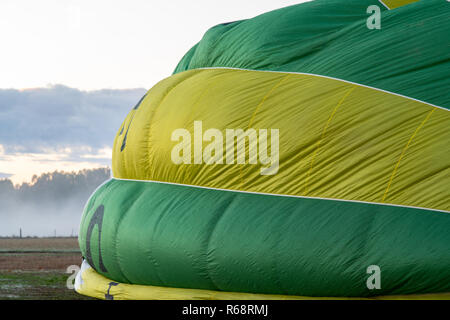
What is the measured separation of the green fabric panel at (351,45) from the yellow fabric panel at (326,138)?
12cm

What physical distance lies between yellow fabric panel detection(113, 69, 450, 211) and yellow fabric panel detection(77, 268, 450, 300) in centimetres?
62

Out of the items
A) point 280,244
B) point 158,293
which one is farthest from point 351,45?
point 158,293

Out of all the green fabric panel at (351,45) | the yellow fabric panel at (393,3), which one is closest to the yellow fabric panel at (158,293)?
the green fabric panel at (351,45)

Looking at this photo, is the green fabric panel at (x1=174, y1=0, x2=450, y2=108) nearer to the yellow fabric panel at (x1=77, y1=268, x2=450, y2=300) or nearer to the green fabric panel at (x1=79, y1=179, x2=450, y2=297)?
the green fabric panel at (x1=79, y1=179, x2=450, y2=297)

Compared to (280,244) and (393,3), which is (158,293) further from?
(393,3)

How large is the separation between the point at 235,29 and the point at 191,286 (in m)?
2.12

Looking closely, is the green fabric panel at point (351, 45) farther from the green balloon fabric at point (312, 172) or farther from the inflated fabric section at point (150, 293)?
the inflated fabric section at point (150, 293)

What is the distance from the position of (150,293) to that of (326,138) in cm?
173

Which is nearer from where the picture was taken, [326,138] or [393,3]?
[326,138]

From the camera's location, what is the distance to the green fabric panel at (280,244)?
129 inches

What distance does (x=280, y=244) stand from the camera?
11.6ft

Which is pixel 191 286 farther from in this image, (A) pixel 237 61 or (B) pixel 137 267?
(A) pixel 237 61

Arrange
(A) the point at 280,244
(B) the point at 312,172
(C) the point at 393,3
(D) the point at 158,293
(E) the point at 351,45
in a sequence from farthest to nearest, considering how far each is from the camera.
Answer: (C) the point at 393,3 < (D) the point at 158,293 < (E) the point at 351,45 < (B) the point at 312,172 < (A) the point at 280,244

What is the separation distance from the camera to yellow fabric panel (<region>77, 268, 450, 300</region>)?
11.4ft
